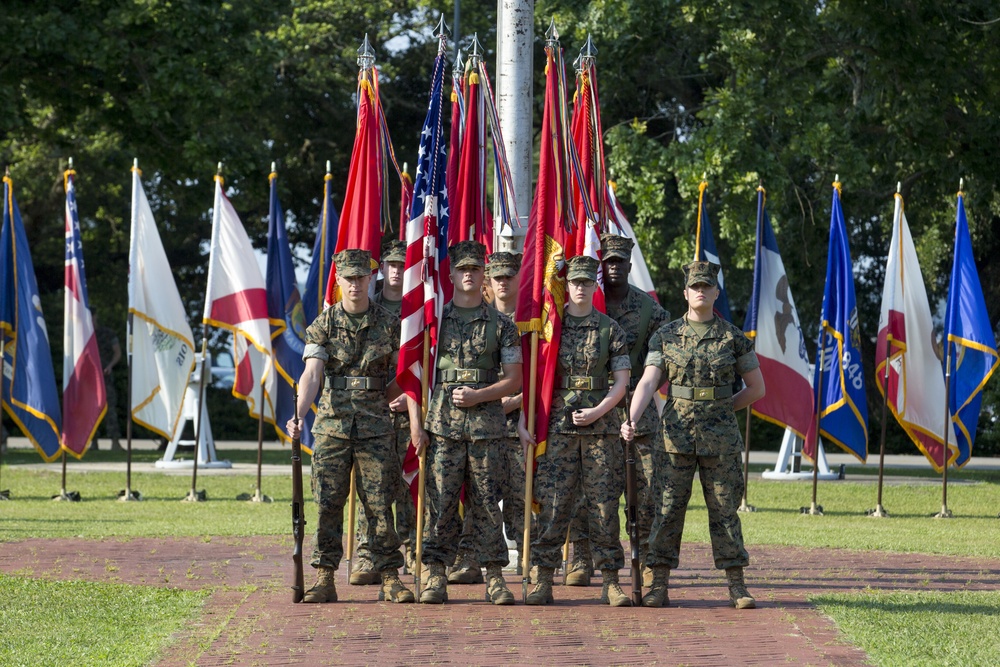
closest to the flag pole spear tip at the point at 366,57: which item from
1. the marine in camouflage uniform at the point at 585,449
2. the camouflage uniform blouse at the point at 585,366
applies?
the marine in camouflage uniform at the point at 585,449

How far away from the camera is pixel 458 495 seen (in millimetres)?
8898

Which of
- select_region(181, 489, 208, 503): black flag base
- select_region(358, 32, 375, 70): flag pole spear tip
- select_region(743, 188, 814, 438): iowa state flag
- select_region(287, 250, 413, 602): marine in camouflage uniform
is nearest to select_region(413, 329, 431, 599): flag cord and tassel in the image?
select_region(287, 250, 413, 602): marine in camouflage uniform

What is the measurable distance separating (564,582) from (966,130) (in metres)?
12.8

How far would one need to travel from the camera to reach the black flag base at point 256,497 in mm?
16031

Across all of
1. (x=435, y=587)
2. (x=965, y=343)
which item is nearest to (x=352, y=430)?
(x=435, y=587)

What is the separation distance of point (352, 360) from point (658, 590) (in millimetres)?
2366

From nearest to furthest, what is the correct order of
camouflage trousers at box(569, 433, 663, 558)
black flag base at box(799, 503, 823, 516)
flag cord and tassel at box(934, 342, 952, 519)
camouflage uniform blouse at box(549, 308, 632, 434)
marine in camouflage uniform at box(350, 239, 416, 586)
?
camouflage uniform blouse at box(549, 308, 632, 434)
marine in camouflage uniform at box(350, 239, 416, 586)
camouflage trousers at box(569, 433, 663, 558)
flag cord and tassel at box(934, 342, 952, 519)
black flag base at box(799, 503, 823, 516)

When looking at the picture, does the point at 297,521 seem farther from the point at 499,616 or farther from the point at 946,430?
the point at 946,430

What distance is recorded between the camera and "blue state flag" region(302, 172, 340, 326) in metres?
15.0

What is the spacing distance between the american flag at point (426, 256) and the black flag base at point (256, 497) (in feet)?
24.1

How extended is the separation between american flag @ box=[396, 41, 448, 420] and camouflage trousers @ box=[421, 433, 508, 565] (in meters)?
0.42

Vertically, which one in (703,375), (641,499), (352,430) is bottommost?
(641,499)

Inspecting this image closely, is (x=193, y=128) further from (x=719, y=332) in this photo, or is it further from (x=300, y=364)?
(x=719, y=332)

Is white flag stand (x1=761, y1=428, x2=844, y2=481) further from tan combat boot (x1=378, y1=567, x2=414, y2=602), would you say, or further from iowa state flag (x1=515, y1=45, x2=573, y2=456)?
tan combat boot (x1=378, y1=567, x2=414, y2=602)
